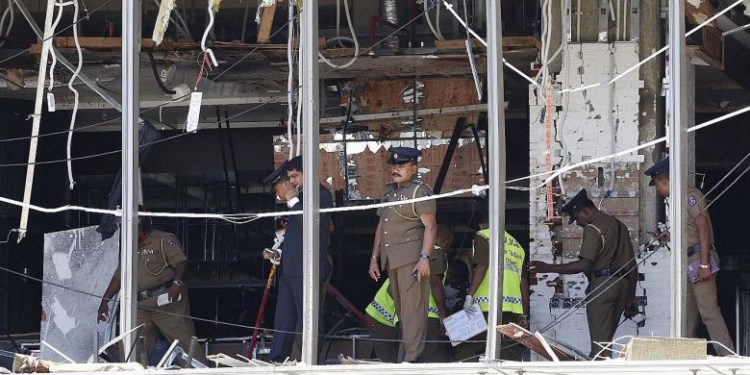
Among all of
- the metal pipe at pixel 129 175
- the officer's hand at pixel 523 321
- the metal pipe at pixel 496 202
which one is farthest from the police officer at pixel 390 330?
the metal pipe at pixel 129 175

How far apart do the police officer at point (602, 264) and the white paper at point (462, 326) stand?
2.67 feet

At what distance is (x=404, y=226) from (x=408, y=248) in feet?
0.56

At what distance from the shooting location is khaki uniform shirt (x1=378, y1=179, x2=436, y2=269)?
38.1 ft

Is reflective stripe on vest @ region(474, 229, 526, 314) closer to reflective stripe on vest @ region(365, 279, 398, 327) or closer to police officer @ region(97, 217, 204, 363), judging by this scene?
reflective stripe on vest @ region(365, 279, 398, 327)

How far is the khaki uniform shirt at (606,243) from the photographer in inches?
478

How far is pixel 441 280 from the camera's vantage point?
1243cm

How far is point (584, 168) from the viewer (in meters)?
12.8

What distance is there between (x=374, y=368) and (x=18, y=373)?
2131 millimetres

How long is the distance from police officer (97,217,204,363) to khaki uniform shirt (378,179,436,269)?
2.00 meters

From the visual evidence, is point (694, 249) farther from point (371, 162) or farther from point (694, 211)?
point (371, 162)

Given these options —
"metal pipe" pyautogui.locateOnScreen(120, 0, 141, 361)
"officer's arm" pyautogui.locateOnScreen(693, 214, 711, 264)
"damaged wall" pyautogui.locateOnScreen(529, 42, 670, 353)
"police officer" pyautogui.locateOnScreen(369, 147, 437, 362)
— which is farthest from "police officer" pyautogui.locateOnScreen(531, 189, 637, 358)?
"metal pipe" pyautogui.locateOnScreen(120, 0, 141, 361)

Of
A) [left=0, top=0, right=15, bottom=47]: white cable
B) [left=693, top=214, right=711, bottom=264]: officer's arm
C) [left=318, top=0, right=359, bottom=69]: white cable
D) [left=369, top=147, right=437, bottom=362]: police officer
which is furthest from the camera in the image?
[left=0, top=0, right=15, bottom=47]: white cable

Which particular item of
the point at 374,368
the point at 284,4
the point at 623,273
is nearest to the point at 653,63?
the point at 623,273

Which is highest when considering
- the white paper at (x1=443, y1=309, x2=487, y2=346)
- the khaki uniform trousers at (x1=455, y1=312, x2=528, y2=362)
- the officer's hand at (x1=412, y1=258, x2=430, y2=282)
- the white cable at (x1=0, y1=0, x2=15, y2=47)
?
the white cable at (x1=0, y1=0, x2=15, y2=47)
